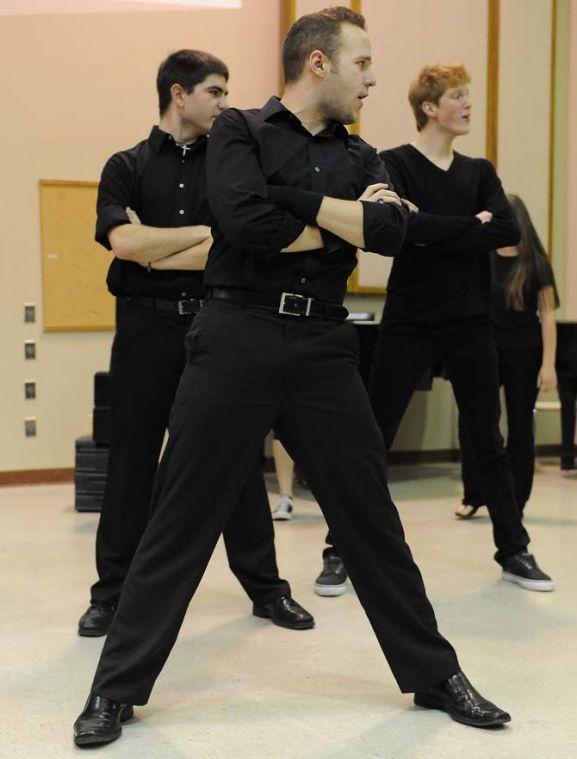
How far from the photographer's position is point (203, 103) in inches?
122

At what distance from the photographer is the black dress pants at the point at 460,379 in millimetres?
3590

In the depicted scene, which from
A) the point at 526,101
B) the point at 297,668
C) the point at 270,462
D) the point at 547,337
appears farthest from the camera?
the point at 526,101

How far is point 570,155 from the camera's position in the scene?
754 centimetres

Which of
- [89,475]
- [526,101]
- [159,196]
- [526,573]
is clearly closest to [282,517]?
[89,475]

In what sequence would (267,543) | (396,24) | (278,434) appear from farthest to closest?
(396,24) < (267,543) < (278,434)

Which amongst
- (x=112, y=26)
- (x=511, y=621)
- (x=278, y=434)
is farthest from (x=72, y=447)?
(x=278, y=434)

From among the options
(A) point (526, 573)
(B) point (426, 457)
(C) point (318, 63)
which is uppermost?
(C) point (318, 63)

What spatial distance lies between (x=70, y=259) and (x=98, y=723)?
4356mm

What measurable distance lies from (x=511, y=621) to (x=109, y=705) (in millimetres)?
1514

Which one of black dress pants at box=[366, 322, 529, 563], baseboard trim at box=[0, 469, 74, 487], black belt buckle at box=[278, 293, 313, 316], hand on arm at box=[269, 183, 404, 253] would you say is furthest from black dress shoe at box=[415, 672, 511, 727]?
baseboard trim at box=[0, 469, 74, 487]

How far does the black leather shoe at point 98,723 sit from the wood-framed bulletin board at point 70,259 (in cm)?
420

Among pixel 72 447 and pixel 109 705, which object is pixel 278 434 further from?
pixel 72 447

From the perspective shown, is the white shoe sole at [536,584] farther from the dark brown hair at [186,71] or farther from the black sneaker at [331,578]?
the dark brown hair at [186,71]

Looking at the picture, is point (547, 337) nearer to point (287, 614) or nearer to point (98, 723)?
point (287, 614)
